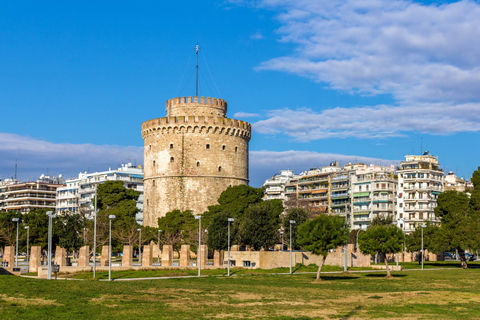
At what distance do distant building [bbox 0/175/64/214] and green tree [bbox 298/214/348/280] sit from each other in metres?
114

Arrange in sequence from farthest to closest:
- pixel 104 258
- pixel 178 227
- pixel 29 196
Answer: pixel 29 196
pixel 178 227
pixel 104 258

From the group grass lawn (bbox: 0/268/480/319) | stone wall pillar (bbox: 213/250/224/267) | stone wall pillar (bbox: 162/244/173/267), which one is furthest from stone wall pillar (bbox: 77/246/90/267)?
grass lawn (bbox: 0/268/480/319)

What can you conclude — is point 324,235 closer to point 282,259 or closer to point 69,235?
point 282,259

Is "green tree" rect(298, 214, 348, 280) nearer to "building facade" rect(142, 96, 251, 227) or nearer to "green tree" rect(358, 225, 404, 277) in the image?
"green tree" rect(358, 225, 404, 277)

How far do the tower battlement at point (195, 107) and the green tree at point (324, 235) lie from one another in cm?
4115

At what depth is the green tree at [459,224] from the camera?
5630cm

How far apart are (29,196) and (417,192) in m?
90.3

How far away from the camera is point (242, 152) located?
8444 centimetres

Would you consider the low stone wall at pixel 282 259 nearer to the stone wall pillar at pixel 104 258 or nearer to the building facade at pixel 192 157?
the stone wall pillar at pixel 104 258

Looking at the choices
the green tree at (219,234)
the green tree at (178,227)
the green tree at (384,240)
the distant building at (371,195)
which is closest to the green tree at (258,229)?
the green tree at (219,234)

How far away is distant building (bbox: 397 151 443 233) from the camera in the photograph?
10419cm

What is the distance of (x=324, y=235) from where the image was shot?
4375cm

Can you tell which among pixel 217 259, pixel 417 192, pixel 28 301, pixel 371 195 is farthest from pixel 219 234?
pixel 417 192

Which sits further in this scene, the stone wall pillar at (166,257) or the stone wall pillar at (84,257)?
the stone wall pillar at (166,257)
